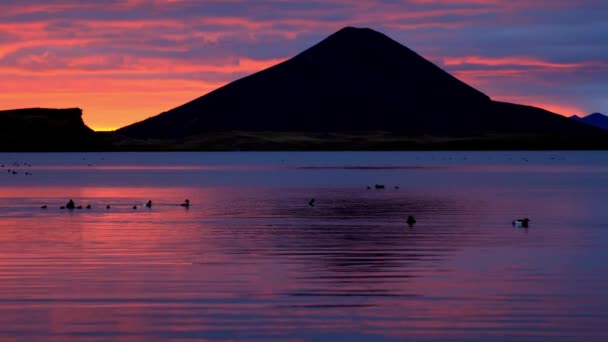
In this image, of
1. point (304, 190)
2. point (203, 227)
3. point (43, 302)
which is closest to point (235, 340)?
point (43, 302)

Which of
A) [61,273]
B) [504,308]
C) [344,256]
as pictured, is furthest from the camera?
[344,256]

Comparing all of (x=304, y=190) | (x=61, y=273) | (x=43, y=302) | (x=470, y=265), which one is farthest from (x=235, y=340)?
(x=304, y=190)

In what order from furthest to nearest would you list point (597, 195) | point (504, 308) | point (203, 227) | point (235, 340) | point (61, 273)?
1. point (597, 195)
2. point (203, 227)
3. point (61, 273)
4. point (504, 308)
5. point (235, 340)

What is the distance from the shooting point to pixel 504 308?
26.7 m

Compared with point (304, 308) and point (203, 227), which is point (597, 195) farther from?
point (304, 308)

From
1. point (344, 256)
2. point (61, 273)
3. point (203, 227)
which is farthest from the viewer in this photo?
point (203, 227)

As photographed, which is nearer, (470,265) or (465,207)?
(470,265)

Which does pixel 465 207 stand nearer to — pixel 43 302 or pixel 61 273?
pixel 61 273

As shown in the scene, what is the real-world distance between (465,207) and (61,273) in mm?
40941

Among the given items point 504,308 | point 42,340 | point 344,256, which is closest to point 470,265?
point 344,256

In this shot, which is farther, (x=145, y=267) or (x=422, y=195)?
(x=422, y=195)

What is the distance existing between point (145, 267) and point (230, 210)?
109ft

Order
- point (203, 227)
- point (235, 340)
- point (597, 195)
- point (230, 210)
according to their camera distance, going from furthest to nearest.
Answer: point (597, 195)
point (230, 210)
point (203, 227)
point (235, 340)

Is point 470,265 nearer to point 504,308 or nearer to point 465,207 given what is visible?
point 504,308
